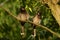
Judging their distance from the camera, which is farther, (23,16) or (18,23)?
(18,23)

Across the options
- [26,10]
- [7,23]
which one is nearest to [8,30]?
[7,23]

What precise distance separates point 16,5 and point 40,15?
Answer: 26 centimetres

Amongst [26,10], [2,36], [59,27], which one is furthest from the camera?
[2,36]

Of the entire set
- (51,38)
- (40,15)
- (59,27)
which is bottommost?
(51,38)

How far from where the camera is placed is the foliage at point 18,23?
1.67 meters

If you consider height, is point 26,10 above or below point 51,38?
above

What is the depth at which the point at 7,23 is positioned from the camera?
1.83 m

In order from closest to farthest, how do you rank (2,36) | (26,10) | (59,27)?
1. (26,10)
2. (59,27)
3. (2,36)

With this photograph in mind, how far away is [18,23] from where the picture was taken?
183 centimetres

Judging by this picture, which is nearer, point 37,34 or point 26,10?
point 26,10

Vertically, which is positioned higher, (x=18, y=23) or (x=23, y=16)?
(x=23, y=16)

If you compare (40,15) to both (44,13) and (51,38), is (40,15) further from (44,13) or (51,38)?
(51,38)

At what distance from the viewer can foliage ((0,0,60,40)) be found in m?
1.67

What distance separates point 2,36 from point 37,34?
33 centimetres
